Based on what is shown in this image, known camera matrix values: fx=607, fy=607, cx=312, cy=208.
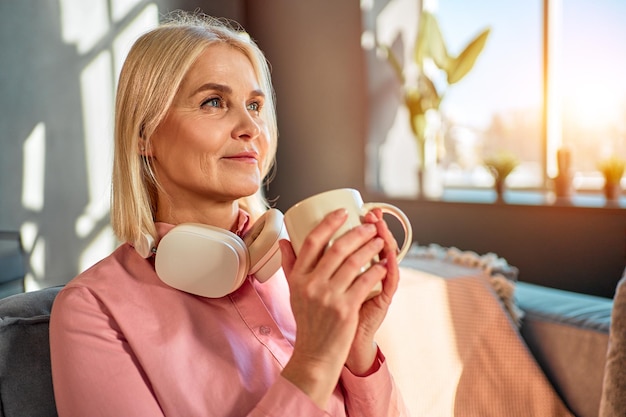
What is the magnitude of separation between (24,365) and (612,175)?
100 inches

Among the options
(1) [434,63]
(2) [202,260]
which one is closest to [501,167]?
(1) [434,63]

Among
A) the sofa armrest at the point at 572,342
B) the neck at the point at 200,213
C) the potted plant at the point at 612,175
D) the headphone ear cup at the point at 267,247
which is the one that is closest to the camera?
the headphone ear cup at the point at 267,247

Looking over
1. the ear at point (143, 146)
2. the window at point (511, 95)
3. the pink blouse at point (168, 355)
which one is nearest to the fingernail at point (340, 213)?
the pink blouse at point (168, 355)

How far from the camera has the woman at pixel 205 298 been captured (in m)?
0.72

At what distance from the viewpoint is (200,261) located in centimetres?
88

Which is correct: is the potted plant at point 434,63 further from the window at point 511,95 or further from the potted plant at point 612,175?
the potted plant at point 612,175

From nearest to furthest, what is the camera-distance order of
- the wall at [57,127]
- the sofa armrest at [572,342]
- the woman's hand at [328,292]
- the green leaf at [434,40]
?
the woman's hand at [328,292]
the sofa armrest at [572,342]
the green leaf at [434,40]
the wall at [57,127]

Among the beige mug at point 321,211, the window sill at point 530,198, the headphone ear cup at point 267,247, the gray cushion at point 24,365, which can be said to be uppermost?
the beige mug at point 321,211

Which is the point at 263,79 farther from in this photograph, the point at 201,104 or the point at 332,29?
the point at 332,29

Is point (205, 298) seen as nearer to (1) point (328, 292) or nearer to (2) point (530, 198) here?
(1) point (328, 292)

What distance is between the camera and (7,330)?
0.93 m

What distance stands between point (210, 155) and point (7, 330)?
16.1 inches

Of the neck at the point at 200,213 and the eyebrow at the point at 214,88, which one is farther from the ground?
the eyebrow at the point at 214,88

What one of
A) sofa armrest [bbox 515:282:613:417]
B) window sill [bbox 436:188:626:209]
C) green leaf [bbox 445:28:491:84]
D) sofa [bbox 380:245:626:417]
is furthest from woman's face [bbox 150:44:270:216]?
green leaf [bbox 445:28:491:84]
